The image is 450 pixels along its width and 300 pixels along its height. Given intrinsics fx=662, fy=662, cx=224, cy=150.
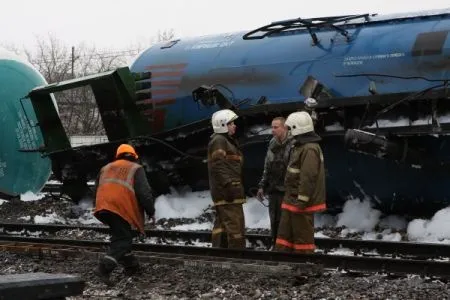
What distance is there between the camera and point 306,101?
28.9ft

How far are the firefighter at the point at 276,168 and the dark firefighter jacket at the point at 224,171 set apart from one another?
1.10ft

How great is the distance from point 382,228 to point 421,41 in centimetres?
257

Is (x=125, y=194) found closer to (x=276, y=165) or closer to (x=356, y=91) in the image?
(x=276, y=165)

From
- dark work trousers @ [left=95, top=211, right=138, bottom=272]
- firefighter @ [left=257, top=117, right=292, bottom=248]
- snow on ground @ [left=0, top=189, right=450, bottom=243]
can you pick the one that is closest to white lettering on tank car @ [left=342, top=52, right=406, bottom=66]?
snow on ground @ [left=0, top=189, right=450, bottom=243]

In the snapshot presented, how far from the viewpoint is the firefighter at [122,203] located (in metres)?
6.52

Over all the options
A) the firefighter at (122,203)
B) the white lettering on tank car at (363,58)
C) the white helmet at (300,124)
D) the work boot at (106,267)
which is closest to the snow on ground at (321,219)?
the white lettering on tank car at (363,58)

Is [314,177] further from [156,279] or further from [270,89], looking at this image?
[270,89]

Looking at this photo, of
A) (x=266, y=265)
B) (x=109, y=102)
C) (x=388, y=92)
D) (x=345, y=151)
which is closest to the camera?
(x=266, y=265)

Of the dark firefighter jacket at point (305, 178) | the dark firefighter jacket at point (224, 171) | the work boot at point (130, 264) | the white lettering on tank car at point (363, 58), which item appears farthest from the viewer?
the white lettering on tank car at point (363, 58)

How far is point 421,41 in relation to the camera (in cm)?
873

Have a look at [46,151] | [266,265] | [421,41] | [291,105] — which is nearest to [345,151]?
[291,105]

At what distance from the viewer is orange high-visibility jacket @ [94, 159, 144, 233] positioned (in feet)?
21.4

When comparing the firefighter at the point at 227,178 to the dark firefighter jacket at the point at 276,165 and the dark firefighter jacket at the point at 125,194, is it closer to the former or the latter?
the dark firefighter jacket at the point at 276,165

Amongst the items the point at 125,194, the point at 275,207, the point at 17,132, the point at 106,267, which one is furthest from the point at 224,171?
the point at 17,132
